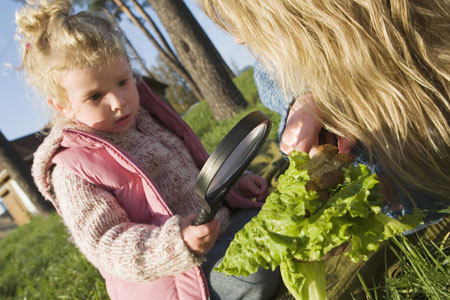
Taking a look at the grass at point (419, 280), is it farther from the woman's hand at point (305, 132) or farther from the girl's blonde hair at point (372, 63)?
the woman's hand at point (305, 132)

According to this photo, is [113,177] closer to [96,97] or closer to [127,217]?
[127,217]

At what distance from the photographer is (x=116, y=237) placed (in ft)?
6.58

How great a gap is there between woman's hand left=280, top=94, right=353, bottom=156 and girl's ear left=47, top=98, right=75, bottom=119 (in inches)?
55.8

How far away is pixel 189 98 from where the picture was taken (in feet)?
134

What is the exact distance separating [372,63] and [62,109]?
1.90 meters

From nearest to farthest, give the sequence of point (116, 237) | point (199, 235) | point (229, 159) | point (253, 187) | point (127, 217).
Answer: point (229, 159)
point (199, 235)
point (116, 237)
point (127, 217)
point (253, 187)

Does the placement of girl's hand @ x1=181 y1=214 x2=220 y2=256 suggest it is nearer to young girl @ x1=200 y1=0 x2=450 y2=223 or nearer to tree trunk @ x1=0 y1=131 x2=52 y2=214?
young girl @ x1=200 y1=0 x2=450 y2=223

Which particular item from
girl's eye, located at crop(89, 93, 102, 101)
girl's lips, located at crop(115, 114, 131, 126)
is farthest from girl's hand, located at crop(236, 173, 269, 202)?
girl's eye, located at crop(89, 93, 102, 101)

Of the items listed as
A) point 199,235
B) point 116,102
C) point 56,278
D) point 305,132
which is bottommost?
point 56,278

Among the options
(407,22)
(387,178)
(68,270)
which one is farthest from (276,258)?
(68,270)

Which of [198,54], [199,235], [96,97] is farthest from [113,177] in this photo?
[198,54]

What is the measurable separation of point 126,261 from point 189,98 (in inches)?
1558

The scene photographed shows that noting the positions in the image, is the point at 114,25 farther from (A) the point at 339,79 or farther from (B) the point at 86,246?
(A) the point at 339,79

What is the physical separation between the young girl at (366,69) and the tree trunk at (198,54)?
562 cm
